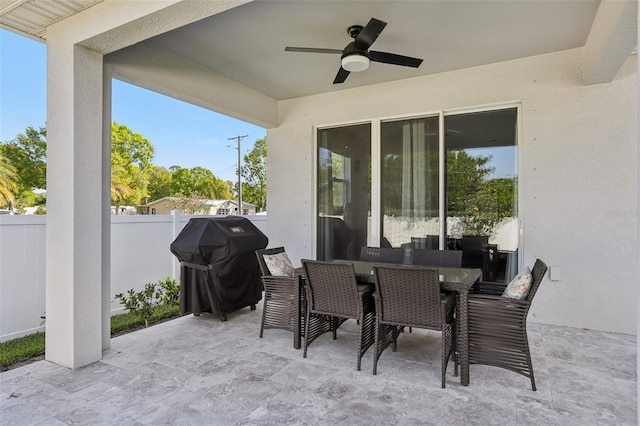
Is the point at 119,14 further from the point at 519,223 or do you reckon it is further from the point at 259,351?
the point at 519,223

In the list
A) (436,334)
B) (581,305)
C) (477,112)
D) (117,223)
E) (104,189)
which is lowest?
(436,334)

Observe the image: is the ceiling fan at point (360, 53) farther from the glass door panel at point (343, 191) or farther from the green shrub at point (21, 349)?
the green shrub at point (21, 349)

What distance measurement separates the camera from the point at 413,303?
266 centimetres

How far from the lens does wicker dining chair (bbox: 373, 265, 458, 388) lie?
255 cm

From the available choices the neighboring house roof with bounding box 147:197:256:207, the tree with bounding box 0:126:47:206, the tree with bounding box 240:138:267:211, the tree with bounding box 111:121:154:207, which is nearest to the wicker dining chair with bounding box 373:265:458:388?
the tree with bounding box 0:126:47:206

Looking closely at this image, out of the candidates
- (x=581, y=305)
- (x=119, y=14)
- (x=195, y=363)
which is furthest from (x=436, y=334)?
(x=119, y=14)

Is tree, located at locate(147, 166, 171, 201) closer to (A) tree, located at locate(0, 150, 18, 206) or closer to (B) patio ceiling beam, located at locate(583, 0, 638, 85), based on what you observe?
(A) tree, located at locate(0, 150, 18, 206)

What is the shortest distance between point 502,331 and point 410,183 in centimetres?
261

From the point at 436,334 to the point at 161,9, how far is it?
3.68 meters

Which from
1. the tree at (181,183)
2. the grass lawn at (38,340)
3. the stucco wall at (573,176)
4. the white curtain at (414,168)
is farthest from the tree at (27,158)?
the stucco wall at (573,176)

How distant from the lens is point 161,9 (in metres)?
2.35

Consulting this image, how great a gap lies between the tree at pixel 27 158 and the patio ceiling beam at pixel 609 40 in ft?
60.4

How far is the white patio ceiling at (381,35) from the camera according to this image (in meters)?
2.94

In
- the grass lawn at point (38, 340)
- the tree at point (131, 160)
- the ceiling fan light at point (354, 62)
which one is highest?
the tree at point (131, 160)
